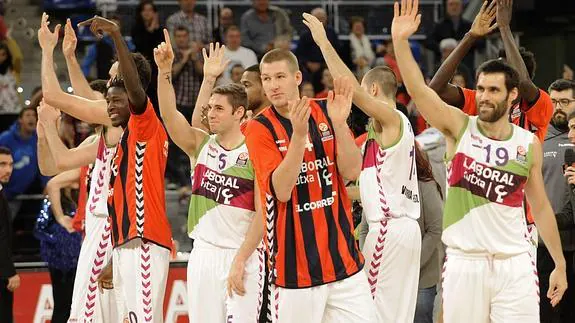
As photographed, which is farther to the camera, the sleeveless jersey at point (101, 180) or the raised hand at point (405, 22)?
the sleeveless jersey at point (101, 180)

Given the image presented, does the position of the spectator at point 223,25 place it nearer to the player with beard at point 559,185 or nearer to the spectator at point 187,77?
the spectator at point 187,77

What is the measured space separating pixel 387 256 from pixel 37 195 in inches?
289

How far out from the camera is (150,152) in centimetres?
912

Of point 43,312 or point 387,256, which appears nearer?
point 387,256

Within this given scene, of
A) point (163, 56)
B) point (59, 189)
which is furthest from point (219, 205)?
point (59, 189)

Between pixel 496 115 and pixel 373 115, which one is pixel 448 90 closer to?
pixel 373 115

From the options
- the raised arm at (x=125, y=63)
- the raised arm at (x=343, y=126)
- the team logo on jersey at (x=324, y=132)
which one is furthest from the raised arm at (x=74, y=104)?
the raised arm at (x=343, y=126)

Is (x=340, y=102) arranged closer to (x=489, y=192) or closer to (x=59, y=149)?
(x=489, y=192)

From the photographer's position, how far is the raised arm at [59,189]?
11891 mm

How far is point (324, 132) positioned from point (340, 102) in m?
0.46

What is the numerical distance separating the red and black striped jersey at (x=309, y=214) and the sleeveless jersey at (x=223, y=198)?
3.25 feet

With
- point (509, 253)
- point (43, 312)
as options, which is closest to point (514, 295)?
point (509, 253)

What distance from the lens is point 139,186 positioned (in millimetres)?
9070

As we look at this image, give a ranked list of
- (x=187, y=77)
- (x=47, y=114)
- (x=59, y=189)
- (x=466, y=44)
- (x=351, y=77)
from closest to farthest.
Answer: (x=351, y=77)
(x=466, y=44)
(x=47, y=114)
(x=59, y=189)
(x=187, y=77)
